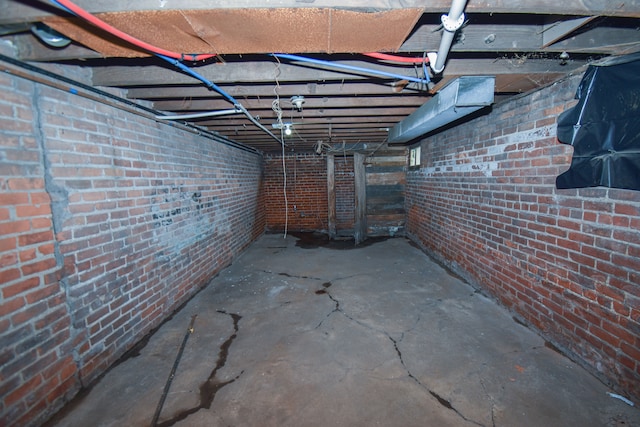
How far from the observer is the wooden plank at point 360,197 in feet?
20.5

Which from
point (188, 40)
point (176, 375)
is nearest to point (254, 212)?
point (176, 375)

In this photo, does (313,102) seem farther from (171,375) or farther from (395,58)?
(171,375)

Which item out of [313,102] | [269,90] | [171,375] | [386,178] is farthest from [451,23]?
[386,178]

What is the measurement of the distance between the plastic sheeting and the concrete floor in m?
1.52

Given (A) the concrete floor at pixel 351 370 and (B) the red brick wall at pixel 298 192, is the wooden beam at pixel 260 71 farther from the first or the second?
(B) the red brick wall at pixel 298 192

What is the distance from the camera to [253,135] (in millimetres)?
4684

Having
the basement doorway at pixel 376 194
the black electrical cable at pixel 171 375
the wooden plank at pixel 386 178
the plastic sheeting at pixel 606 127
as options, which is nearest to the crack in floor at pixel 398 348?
the black electrical cable at pixel 171 375

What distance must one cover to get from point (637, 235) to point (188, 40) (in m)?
3.15

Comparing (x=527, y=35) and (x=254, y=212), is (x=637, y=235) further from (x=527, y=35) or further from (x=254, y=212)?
(x=254, y=212)

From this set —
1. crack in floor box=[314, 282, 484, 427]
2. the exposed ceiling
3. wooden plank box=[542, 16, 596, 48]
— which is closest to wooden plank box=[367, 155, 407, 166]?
the exposed ceiling

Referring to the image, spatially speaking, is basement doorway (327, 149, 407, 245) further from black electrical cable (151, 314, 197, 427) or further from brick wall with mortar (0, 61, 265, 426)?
black electrical cable (151, 314, 197, 427)

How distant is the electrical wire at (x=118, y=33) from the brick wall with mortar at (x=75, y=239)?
88 centimetres

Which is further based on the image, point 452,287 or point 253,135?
point 253,135

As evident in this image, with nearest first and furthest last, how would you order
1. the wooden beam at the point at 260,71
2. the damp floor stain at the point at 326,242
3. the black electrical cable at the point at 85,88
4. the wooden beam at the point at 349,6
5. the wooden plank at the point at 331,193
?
the wooden beam at the point at 349,6, the black electrical cable at the point at 85,88, the wooden beam at the point at 260,71, the damp floor stain at the point at 326,242, the wooden plank at the point at 331,193
